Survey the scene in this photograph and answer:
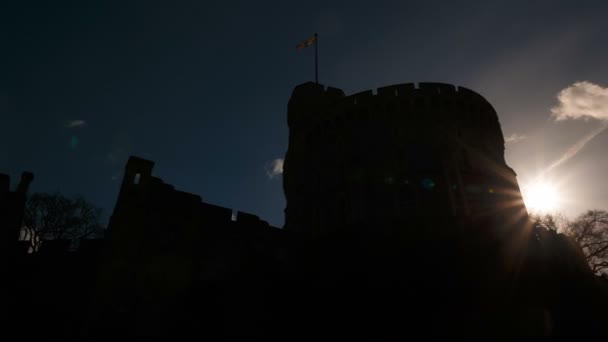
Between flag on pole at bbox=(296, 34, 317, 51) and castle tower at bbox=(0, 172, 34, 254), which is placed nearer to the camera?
castle tower at bbox=(0, 172, 34, 254)

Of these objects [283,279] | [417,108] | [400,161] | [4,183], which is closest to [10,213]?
[4,183]

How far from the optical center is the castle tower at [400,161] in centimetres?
2022

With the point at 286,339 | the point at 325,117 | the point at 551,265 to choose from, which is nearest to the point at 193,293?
the point at 286,339

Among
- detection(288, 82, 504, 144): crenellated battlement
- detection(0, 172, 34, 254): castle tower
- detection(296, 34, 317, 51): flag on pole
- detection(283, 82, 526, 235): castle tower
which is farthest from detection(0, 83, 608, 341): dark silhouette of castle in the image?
detection(296, 34, 317, 51): flag on pole

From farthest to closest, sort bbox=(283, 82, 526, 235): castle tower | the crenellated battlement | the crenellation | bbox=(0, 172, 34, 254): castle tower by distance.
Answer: the crenellated battlement → bbox=(283, 82, 526, 235): castle tower → the crenellation → bbox=(0, 172, 34, 254): castle tower

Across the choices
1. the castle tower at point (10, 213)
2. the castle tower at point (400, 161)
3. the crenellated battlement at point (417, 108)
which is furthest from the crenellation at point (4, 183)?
the crenellated battlement at point (417, 108)

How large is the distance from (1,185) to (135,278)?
6.15m

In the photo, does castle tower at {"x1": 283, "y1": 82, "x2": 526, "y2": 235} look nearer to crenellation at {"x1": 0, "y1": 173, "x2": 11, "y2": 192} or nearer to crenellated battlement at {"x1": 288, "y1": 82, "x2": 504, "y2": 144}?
crenellated battlement at {"x1": 288, "y1": 82, "x2": 504, "y2": 144}

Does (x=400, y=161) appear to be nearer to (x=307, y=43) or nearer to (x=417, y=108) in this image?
(x=417, y=108)

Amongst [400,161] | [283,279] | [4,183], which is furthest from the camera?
[400,161]

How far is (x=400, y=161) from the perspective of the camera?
21.2 m

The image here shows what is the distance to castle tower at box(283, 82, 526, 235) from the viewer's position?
20.2 metres

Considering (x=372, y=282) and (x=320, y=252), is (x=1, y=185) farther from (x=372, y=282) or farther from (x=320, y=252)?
(x=372, y=282)

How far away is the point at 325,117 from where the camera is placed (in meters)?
24.1
